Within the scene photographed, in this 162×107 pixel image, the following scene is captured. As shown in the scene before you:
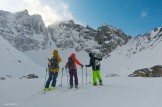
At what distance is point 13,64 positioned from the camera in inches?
3374

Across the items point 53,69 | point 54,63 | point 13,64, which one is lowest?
point 53,69

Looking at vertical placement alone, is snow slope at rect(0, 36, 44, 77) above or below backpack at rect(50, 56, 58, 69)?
above

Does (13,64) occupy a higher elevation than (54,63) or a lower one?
higher

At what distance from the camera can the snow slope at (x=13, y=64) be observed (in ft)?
263

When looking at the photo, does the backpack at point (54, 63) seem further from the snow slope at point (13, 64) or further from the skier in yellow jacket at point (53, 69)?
the snow slope at point (13, 64)

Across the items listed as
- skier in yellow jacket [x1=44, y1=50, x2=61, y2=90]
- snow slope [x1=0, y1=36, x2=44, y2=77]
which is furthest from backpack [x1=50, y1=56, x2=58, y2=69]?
snow slope [x1=0, y1=36, x2=44, y2=77]

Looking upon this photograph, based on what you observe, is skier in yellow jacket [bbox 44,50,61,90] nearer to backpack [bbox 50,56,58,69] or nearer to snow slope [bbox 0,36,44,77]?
backpack [bbox 50,56,58,69]

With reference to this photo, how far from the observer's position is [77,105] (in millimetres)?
11102

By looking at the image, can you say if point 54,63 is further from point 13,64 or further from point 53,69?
point 13,64

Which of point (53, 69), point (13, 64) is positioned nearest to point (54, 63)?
point (53, 69)

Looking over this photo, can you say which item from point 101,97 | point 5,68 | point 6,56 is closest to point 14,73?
point 5,68

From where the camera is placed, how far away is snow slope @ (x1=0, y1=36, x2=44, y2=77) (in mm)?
80188

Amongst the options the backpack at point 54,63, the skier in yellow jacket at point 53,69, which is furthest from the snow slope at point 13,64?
the backpack at point 54,63

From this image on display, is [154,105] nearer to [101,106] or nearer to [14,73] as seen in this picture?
[101,106]
